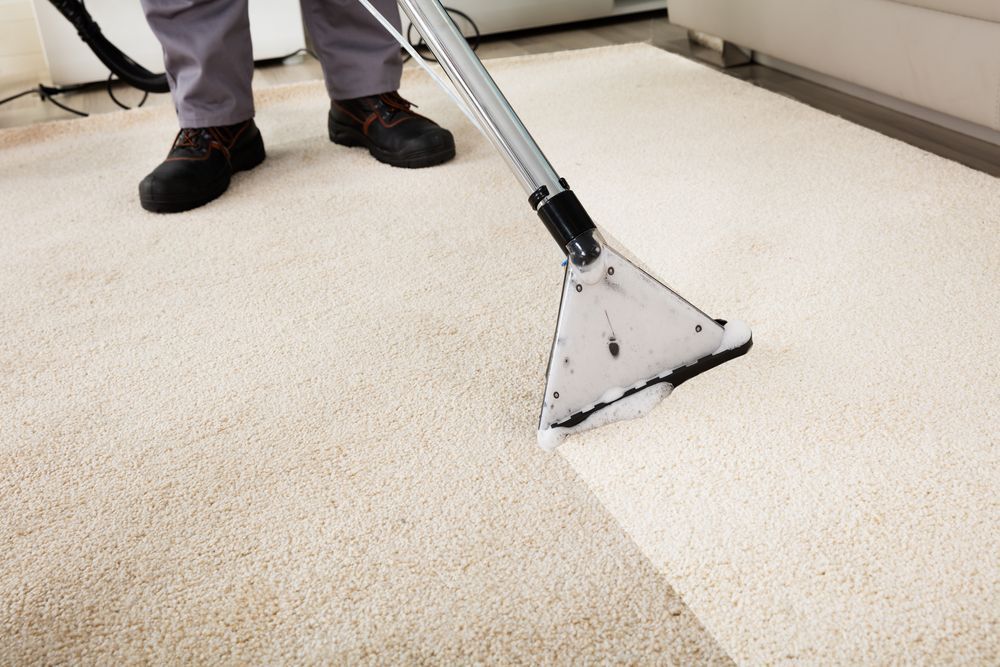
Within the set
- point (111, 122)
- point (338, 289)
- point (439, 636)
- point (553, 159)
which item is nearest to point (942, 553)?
point (439, 636)

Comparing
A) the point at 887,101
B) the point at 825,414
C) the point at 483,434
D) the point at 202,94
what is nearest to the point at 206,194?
the point at 202,94

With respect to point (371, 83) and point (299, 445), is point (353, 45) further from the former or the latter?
point (299, 445)

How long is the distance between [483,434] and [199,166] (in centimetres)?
74

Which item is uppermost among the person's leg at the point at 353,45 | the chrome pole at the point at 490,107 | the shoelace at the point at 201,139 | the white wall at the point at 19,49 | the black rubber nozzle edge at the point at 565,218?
the chrome pole at the point at 490,107

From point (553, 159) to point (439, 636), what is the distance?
0.93 m

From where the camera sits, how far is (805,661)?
49 centimetres

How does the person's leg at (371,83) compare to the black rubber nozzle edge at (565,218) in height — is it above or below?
below

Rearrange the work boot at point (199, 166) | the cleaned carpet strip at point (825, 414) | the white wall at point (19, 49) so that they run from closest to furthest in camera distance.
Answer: the cleaned carpet strip at point (825, 414) < the work boot at point (199, 166) < the white wall at point (19, 49)

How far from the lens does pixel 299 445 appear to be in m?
0.71

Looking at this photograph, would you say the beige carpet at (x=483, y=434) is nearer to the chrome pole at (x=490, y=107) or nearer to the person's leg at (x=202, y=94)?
the person's leg at (x=202, y=94)

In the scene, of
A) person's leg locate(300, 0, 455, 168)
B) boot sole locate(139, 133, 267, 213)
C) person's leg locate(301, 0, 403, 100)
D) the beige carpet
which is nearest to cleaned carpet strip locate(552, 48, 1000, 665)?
the beige carpet

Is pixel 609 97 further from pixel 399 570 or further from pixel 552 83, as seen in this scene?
pixel 399 570

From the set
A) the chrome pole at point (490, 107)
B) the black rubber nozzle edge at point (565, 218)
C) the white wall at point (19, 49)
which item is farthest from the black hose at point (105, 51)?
the black rubber nozzle edge at point (565, 218)

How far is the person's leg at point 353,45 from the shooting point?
1.34m
